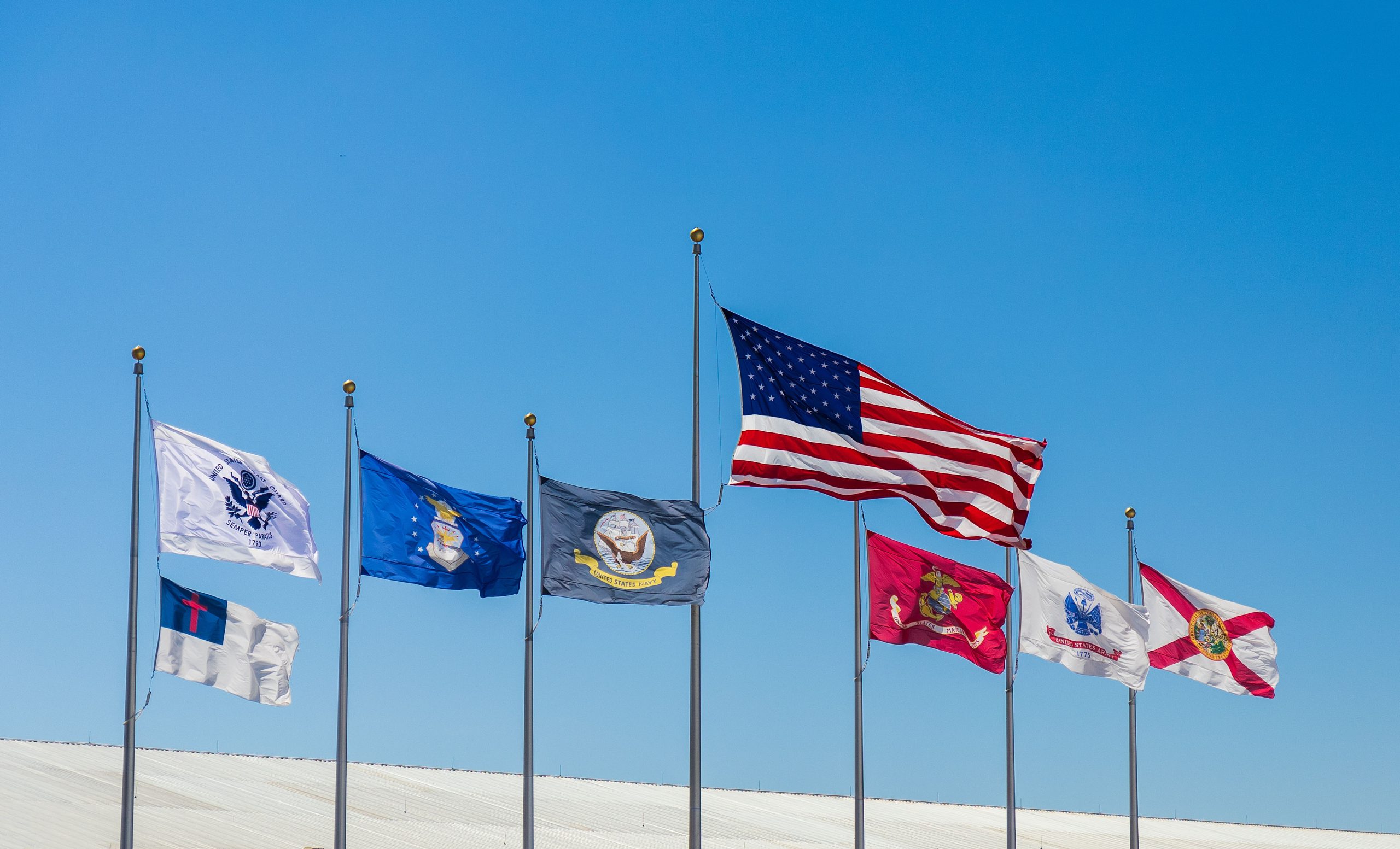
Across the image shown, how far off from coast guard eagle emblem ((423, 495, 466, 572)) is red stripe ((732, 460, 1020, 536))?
6.04m

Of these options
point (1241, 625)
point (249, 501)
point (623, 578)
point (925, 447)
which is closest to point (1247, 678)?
point (1241, 625)

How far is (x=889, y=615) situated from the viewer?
30391mm

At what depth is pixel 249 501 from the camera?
26688 mm

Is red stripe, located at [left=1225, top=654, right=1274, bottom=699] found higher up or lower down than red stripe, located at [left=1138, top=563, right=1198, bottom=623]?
lower down

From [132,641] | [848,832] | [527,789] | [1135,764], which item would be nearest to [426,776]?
[848,832]

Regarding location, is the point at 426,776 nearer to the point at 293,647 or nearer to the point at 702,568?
the point at 293,647

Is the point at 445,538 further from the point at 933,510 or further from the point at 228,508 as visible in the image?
the point at 933,510

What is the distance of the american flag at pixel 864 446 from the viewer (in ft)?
81.0

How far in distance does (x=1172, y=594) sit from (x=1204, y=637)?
1.22m

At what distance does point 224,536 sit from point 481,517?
4247 millimetres

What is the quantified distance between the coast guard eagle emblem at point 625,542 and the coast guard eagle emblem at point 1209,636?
17.8 m

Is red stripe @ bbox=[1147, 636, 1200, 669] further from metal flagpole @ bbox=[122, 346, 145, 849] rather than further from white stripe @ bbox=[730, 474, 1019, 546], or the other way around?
metal flagpole @ bbox=[122, 346, 145, 849]

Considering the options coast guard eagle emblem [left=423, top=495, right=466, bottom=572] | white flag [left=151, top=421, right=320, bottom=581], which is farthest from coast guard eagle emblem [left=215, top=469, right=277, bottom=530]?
coast guard eagle emblem [left=423, top=495, right=466, bottom=572]

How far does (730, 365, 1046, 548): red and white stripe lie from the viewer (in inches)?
970
